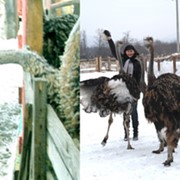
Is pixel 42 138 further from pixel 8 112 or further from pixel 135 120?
pixel 135 120

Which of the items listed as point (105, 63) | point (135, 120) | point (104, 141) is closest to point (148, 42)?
point (105, 63)

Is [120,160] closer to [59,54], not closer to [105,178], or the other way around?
[105,178]

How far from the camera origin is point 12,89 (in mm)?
1939

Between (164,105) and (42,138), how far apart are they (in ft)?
2.09

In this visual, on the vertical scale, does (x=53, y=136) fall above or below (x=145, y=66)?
below

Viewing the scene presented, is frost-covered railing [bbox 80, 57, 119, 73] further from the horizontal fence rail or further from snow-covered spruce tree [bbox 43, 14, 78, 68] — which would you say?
snow-covered spruce tree [bbox 43, 14, 78, 68]

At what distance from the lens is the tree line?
6.37ft

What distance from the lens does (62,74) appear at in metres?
1.95

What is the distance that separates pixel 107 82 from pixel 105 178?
1.56 feet

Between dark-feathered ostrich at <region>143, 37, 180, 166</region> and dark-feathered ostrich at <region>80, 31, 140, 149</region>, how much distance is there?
77mm

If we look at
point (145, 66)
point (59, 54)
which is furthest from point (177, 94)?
point (59, 54)

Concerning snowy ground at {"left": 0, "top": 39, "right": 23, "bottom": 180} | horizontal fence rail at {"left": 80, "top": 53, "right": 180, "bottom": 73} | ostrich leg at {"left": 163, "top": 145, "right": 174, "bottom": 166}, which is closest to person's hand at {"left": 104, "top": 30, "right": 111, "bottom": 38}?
horizontal fence rail at {"left": 80, "top": 53, "right": 180, "bottom": 73}

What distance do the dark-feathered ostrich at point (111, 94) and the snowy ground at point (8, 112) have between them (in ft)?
1.09

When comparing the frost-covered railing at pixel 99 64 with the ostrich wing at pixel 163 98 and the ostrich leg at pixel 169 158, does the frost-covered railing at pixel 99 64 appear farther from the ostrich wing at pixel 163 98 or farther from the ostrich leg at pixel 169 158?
the ostrich leg at pixel 169 158
